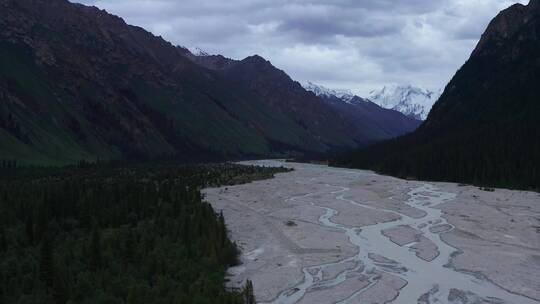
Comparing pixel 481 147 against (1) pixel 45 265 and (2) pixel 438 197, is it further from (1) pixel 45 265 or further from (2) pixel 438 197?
(1) pixel 45 265

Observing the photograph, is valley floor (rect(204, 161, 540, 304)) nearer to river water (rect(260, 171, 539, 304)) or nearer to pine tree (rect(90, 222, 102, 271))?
river water (rect(260, 171, 539, 304))

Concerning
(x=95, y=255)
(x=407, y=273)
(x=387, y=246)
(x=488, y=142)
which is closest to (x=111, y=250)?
(x=95, y=255)

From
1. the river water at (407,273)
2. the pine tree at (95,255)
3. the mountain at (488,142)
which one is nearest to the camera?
the river water at (407,273)

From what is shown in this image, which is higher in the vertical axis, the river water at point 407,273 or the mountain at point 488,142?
the mountain at point 488,142

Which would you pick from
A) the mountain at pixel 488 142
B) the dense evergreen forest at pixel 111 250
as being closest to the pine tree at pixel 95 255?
the dense evergreen forest at pixel 111 250

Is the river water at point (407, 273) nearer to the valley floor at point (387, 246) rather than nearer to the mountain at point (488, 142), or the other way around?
the valley floor at point (387, 246)

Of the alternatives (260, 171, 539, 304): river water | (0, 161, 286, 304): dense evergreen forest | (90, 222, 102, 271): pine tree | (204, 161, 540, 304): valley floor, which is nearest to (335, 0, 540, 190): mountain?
(204, 161, 540, 304): valley floor
